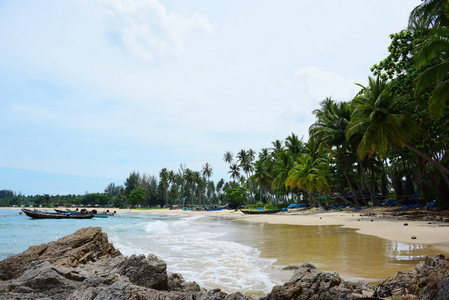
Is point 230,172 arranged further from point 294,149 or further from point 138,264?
point 138,264

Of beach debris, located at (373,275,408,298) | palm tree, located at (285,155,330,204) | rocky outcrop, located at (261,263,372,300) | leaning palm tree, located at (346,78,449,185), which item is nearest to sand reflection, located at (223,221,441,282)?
beach debris, located at (373,275,408,298)

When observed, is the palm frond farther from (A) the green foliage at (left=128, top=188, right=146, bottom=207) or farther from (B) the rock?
(A) the green foliage at (left=128, top=188, right=146, bottom=207)

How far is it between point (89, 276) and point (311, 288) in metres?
3.44

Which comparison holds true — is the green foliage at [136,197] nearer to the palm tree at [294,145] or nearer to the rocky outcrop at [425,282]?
the palm tree at [294,145]

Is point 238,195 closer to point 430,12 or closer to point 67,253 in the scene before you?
point 430,12

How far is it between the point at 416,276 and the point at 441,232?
8799 millimetres

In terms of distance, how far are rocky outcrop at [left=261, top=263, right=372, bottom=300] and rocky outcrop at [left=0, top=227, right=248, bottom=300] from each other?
54cm

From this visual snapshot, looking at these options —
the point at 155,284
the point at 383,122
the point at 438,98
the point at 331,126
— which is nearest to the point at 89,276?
the point at 155,284

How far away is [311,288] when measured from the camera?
147 inches

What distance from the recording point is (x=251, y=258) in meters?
8.83

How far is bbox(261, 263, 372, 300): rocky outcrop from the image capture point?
141 inches

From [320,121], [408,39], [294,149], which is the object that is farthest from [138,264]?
[294,149]

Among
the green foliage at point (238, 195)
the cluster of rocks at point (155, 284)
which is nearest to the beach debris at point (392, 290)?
the cluster of rocks at point (155, 284)

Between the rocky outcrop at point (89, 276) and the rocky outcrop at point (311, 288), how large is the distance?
1.76ft
